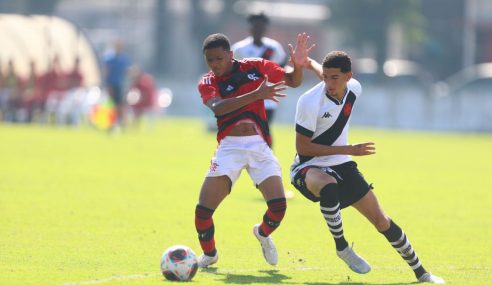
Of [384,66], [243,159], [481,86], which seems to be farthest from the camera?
[384,66]

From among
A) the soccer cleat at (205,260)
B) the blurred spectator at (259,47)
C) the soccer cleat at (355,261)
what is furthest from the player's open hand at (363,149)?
the blurred spectator at (259,47)

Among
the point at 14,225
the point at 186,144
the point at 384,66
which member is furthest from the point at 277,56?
the point at 384,66

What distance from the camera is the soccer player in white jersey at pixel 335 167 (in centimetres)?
1003

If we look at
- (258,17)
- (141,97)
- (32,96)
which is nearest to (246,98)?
(258,17)

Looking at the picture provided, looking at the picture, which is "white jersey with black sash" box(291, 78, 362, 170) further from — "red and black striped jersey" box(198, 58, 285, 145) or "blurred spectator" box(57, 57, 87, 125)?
"blurred spectator" box(57, 57, 87, 125)

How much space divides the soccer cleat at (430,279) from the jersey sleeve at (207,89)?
94.4 inches

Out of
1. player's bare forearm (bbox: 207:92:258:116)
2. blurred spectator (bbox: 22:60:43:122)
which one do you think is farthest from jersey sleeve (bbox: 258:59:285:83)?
blurred spectator (bbox: 22:60:43:122)

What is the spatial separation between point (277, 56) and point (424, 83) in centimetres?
2713

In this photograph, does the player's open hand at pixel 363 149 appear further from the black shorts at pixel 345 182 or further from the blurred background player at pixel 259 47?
the blurred background player at pixel 259 47

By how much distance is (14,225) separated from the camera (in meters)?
13.1

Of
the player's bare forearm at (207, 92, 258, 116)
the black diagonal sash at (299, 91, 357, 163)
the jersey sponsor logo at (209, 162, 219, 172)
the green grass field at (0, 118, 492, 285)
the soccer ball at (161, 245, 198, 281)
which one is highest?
the player's bare forearm at (207, 92, 258, 116)

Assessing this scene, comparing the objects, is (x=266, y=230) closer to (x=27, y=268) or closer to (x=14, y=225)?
(x=27, y=268)

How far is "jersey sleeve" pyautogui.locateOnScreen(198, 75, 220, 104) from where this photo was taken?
10.4 m

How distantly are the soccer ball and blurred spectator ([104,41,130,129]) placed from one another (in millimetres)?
23690
